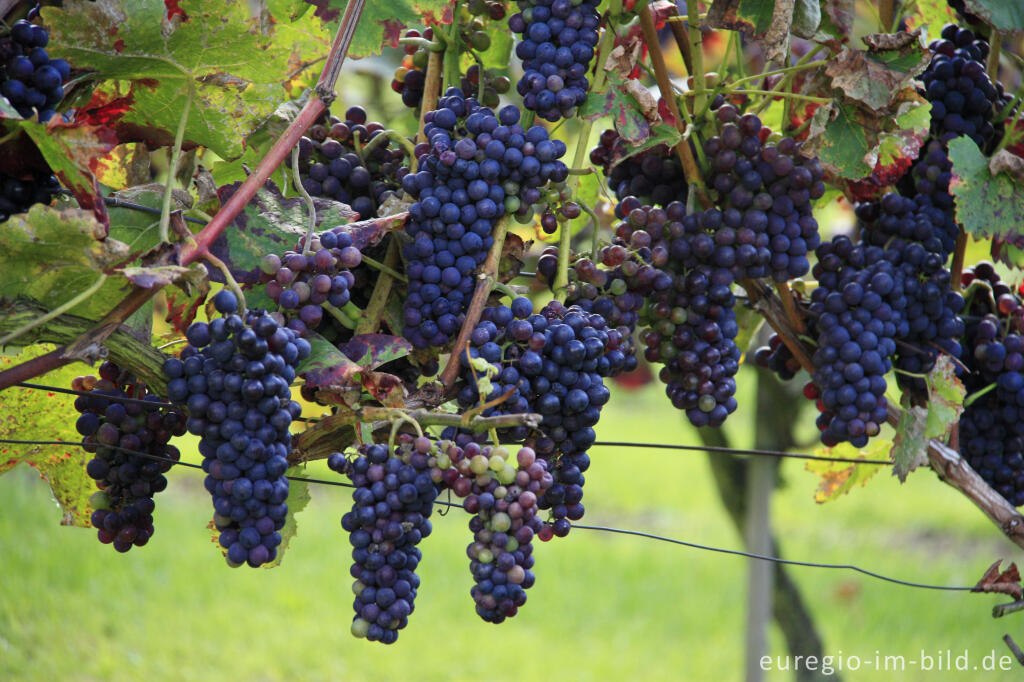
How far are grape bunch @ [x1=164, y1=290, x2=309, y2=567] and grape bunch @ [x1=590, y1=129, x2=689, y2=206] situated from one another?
536 mm

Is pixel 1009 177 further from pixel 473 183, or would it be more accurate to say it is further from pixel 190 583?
pixel 190 583

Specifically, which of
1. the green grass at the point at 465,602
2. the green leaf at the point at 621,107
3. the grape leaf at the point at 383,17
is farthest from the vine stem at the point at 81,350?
the green grass at the point at 465,602

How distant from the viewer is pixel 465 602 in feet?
13.2

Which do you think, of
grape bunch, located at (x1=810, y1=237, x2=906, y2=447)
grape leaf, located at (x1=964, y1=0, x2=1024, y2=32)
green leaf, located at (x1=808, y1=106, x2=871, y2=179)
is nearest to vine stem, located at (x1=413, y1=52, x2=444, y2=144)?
green leaf, located at (x1=808, y1=106, x2=871, y2=179)

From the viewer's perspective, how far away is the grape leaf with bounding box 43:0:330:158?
826mm

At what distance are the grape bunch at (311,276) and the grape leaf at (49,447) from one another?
0.37 meters

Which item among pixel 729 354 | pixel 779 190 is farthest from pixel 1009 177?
pixel 729 354

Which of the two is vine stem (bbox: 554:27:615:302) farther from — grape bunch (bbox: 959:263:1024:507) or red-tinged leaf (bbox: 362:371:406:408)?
grape bunch (bbox: 959:263:1024:507)

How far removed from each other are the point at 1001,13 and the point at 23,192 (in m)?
1.17

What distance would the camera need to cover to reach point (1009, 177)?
1143 millimetres

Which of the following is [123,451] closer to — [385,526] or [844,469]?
[385,526]

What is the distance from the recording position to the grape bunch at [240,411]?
2.43ft

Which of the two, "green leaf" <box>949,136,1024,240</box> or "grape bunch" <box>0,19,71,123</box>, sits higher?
"grape bunch" <box>0,19,71,123</box>

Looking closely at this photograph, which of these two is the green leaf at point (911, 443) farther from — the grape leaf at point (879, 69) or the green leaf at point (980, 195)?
the grape leaf at point (879, 69)
